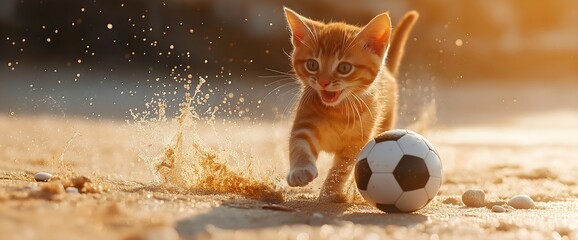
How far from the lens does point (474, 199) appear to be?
4.70 meters

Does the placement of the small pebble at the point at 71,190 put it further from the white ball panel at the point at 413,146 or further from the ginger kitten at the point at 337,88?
the white ball panel at the point at 413,146

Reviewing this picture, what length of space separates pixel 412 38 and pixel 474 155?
11437mm

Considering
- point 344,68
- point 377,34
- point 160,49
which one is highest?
point 160,49

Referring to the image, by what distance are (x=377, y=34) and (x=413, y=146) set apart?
3.02 ft

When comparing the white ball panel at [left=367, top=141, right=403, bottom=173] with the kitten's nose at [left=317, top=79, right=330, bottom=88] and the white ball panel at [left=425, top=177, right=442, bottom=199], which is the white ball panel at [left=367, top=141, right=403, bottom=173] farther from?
the kitten's nose at [left=317, top=79, right=330, bottom=88]

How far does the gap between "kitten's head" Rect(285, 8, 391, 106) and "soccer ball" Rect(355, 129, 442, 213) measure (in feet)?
1.82

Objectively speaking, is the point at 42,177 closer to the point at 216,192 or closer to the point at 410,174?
the point at 216,192

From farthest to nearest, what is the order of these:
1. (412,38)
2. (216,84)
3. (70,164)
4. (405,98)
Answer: (412,38), (216,84), (405,98), (70,164)

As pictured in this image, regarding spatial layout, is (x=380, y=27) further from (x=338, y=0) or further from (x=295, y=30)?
(x=338, y=0)

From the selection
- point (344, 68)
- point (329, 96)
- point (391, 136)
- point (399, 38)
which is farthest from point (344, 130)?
point (399, 38)

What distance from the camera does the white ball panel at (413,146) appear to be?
4.04 metres

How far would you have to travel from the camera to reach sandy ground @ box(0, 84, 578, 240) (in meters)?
2.93

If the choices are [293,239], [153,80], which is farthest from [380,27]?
[153,80]

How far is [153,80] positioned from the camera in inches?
623
